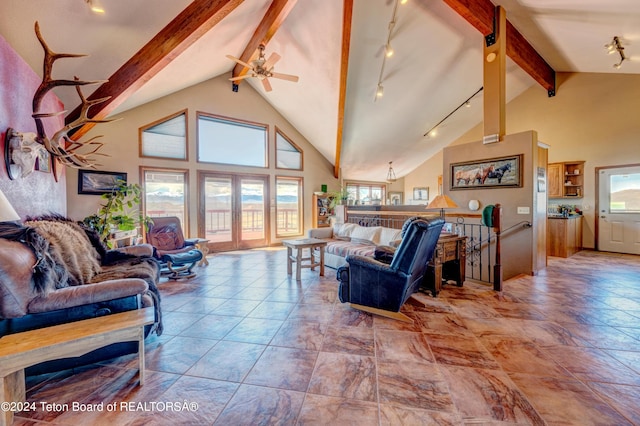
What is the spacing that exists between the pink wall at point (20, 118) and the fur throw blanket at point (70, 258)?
1.13 feet

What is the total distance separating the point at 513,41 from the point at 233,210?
719 centimetres

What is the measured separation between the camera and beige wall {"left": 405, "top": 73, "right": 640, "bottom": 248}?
583 cm

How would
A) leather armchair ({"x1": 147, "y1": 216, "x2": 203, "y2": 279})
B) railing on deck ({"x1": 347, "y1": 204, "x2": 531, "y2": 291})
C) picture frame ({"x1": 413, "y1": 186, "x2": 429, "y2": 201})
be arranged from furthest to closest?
picture frame ({"x1": 413, "y1": 186, "x2": 429, "y2": 201}), leather armchair ({"x1": 147, "y1": 216, "x2": 203, "y2": 279}), railing on deck ({"x1": 347, "y1": 204, "x2": 531, "y2": 291})

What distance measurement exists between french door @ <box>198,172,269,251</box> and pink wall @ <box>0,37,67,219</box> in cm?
318

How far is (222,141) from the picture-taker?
6.73m

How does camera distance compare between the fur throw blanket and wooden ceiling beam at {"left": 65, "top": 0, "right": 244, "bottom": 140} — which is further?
wooden ceiling beam at {"left": 65, "top": 0, "right": 244, "bottom": 140}

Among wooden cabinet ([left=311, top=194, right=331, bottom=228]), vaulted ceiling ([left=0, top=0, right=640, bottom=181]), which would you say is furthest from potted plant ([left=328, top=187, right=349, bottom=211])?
vaulted ceiling ([left=0, top=0, right=640, bottom=181])

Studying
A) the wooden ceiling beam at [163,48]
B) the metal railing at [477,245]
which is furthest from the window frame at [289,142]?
the metal railing at [477,245]

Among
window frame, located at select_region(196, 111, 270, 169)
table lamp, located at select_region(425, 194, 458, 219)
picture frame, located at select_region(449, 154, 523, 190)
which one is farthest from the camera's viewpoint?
window frame, located at select_region(196, 111, 270, 169)

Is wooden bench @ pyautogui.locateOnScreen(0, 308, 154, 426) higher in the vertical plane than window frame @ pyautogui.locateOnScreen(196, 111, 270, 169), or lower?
lower

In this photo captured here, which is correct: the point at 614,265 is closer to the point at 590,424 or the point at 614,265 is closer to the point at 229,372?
the point at 590,424

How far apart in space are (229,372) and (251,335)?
526 mm

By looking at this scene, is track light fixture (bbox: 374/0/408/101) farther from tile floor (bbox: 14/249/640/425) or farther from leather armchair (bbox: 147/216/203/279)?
leather armchair (bbox: 147/216/203/279)

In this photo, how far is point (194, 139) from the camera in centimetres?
627
